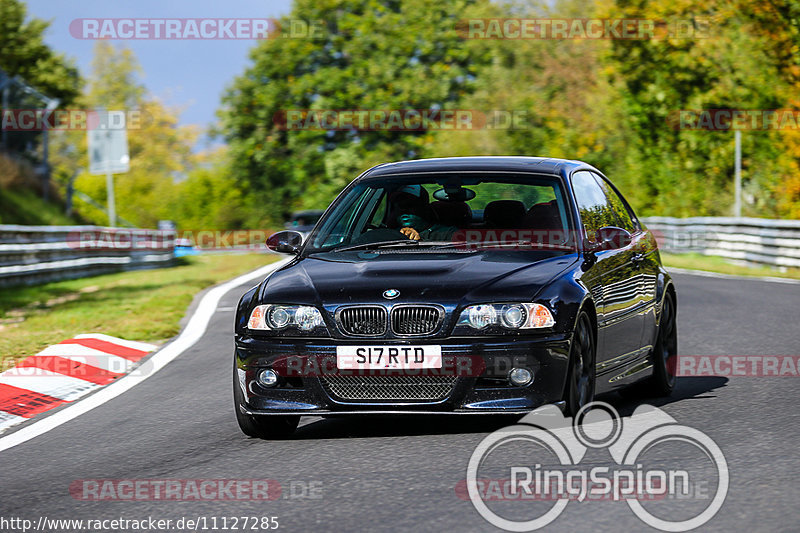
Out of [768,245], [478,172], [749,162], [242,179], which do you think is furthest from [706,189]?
[478,172]

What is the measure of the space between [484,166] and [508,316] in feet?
5.82

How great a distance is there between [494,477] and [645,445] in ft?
3.36

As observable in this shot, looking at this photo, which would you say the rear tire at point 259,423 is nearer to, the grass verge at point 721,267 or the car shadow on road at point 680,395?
the car shadow on road at point 680,395

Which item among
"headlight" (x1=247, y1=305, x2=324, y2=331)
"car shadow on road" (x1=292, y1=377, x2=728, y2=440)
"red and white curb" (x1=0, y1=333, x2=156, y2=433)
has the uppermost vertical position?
"headlight" (x1=247, y1=305, x2=324, y2=331)

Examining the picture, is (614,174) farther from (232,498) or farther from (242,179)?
(232,498)

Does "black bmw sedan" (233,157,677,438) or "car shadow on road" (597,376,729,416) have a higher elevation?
"black bmw sedan" (233,157,677,438)

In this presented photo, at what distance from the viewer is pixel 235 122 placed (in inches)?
2803

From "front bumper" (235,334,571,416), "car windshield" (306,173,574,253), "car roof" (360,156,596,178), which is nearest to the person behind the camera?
"front bumper" (235,334,571,416)

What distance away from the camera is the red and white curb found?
9031 millimetres

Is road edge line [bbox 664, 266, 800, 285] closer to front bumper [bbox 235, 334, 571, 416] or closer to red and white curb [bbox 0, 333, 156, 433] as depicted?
red and white curb [bbox 0, 333, 156, 433]

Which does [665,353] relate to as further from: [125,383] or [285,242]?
[125,383]

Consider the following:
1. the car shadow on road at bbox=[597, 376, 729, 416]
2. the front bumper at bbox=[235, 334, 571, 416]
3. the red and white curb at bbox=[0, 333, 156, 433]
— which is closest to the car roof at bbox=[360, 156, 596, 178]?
the car shadow on road at bbox=[597, 376, 729, 416]

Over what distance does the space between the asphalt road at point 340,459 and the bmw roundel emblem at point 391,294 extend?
2.49 ft

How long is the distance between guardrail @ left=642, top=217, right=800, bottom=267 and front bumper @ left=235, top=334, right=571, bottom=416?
20.4 metres
